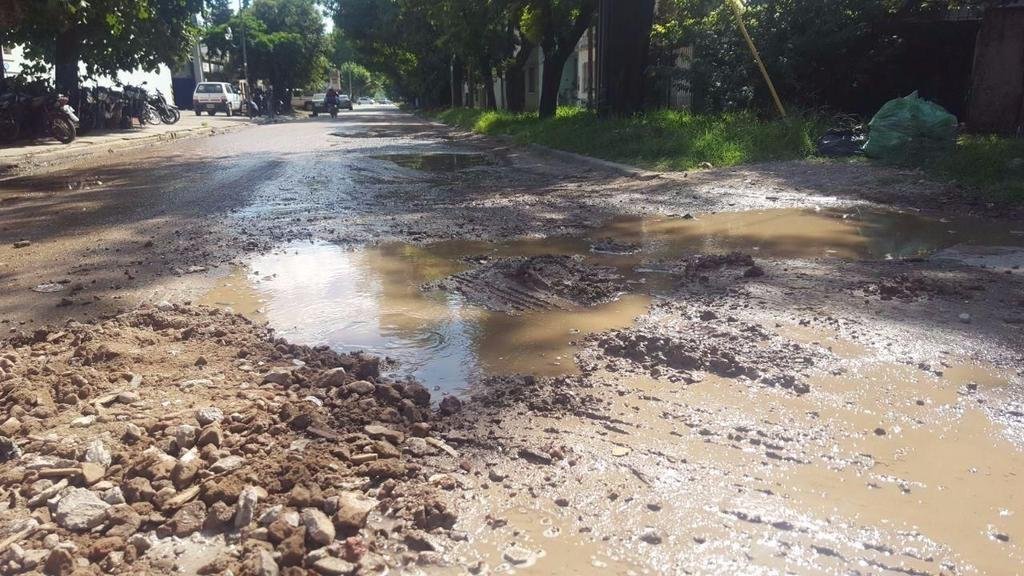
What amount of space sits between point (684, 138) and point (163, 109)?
20.9 metres

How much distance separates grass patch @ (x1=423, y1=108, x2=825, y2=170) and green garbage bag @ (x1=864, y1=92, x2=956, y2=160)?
0.98 metres

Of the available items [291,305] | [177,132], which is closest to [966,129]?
[291,305]

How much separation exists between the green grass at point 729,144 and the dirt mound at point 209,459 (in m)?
7.50

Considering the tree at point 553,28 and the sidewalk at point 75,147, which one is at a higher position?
the tree at point 553,28

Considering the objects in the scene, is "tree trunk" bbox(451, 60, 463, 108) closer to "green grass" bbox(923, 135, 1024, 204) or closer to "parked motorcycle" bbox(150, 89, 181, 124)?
"parked motorcycle" bbox(150, 89, 181, 124)

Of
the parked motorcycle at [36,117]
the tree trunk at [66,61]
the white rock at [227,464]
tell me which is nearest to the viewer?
the white rock at [227,464]

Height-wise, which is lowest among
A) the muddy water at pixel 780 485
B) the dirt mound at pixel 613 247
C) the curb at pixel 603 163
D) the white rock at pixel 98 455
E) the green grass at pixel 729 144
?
the muddy water at pixel 780 485

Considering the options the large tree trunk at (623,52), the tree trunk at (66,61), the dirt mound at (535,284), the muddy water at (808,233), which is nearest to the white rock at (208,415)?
the dirt mound at (535,284)

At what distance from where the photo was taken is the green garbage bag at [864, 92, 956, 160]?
404 inches

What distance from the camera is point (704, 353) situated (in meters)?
3.82

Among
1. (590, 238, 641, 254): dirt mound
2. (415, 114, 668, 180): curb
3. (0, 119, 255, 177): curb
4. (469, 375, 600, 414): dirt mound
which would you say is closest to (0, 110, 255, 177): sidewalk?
(0, 119, 255, 177): curb

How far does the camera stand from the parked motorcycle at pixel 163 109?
26.5m

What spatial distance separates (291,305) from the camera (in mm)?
4816

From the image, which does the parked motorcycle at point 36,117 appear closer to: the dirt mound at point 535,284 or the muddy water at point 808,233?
the muddy water at point 808,233
